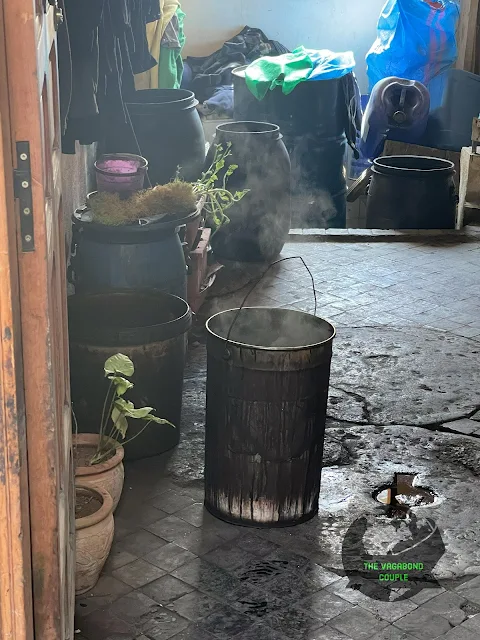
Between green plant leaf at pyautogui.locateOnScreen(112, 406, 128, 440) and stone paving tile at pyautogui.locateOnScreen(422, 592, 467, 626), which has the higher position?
green plant leaf at pyautogui.locateOnScreen(112, 406, 128, 440)

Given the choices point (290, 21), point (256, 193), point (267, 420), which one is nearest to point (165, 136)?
point (256, 193)

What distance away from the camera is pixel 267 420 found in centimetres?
407

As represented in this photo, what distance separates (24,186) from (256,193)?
591 centimetres

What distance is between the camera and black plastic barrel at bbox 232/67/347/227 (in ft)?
31.3

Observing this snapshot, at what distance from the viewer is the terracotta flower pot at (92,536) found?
12.0 feet

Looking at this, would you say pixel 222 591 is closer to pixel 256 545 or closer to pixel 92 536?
pixel 256 545

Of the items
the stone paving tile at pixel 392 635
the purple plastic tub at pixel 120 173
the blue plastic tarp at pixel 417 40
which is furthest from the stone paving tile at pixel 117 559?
the blue plastic tarp at pixel 417 40

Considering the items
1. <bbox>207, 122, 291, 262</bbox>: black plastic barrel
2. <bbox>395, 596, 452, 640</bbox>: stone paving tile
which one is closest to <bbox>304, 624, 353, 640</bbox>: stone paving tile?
<bbox>395, 596, 452, 640</bbox>: stone paving tile

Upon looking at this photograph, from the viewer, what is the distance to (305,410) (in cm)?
410

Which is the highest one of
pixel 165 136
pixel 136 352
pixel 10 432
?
pixel 165 136

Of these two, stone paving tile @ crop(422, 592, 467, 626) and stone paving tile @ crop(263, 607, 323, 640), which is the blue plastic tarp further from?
stone paving tile @ crop(263, 607, 323, 640)

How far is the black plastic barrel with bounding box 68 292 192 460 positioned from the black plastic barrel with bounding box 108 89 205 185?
1922mm

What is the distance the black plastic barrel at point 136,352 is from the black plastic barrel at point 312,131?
5.08 meters

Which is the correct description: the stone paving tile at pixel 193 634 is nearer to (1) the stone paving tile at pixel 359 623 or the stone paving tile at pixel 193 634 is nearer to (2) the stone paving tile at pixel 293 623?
(2) the stone paving tile at pixel 293 623
